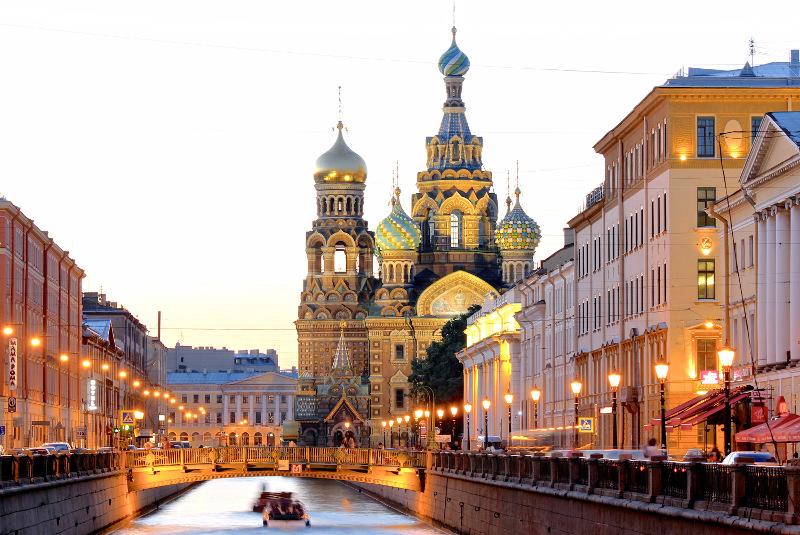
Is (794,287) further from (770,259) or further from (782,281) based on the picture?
(770,259)

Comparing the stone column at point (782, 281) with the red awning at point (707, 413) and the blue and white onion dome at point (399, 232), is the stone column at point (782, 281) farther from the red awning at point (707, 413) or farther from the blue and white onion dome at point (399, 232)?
the blue and white onion dome at point (399, 232)

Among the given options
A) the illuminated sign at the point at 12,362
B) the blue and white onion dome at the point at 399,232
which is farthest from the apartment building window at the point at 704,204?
the blue and white onion dome at the point at 399,232

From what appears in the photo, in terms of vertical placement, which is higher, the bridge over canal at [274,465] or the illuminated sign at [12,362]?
the illuminated sign at [12,362]

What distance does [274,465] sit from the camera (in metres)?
76.9

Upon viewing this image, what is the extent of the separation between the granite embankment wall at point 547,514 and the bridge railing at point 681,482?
25 centimetres

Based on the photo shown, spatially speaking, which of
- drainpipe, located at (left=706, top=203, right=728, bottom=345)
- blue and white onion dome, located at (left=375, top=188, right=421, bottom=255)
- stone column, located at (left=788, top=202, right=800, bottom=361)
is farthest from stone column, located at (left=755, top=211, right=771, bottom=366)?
blue and white onion dome, located at (left=375, top=188, right=421, bottom=255)

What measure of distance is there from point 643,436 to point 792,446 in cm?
2015

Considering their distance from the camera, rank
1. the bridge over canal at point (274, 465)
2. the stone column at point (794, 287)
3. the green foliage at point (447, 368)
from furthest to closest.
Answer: the green foliage at point (447, 368), the bridge over canal at point (274, 465), the stone column at point (794, 287)

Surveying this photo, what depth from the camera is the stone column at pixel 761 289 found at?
2098 inches

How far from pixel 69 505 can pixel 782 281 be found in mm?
23361

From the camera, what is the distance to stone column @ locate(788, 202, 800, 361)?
49.8 metres

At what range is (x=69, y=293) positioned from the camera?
359ft

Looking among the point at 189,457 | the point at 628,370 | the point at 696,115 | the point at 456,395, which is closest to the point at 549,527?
the point at 696,115

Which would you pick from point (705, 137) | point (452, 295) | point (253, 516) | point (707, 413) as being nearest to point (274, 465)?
point (253, 516)
